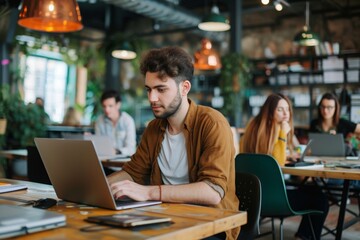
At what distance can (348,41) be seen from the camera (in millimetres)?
10188

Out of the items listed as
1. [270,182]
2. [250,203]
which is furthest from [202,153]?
[270,182]

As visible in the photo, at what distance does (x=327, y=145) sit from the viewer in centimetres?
441

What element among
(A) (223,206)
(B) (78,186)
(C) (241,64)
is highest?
(C) (241,64)

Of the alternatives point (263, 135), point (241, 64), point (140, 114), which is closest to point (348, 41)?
point (241, 64)

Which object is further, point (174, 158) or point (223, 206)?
point (174, 158)

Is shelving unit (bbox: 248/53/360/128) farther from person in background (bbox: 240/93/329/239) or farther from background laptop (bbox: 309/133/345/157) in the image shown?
person in background (bbox: 240/93/329/239)

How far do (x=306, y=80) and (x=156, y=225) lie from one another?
30.4 feet

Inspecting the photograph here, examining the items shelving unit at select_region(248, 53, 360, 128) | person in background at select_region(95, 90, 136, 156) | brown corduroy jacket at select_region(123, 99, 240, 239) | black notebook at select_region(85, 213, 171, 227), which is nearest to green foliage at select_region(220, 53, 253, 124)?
shelving unit at select_region(248, 53, 360, 128)

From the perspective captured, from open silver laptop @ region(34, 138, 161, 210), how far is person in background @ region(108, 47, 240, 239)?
Result: 0.17 meters

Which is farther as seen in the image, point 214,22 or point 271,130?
point 214,22

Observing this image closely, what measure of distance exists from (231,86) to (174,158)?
23.2ft

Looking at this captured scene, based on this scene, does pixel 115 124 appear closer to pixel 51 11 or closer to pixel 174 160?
pixel 51 11

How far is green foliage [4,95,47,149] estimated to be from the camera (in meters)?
7.25

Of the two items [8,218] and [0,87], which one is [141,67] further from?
[0,87]
